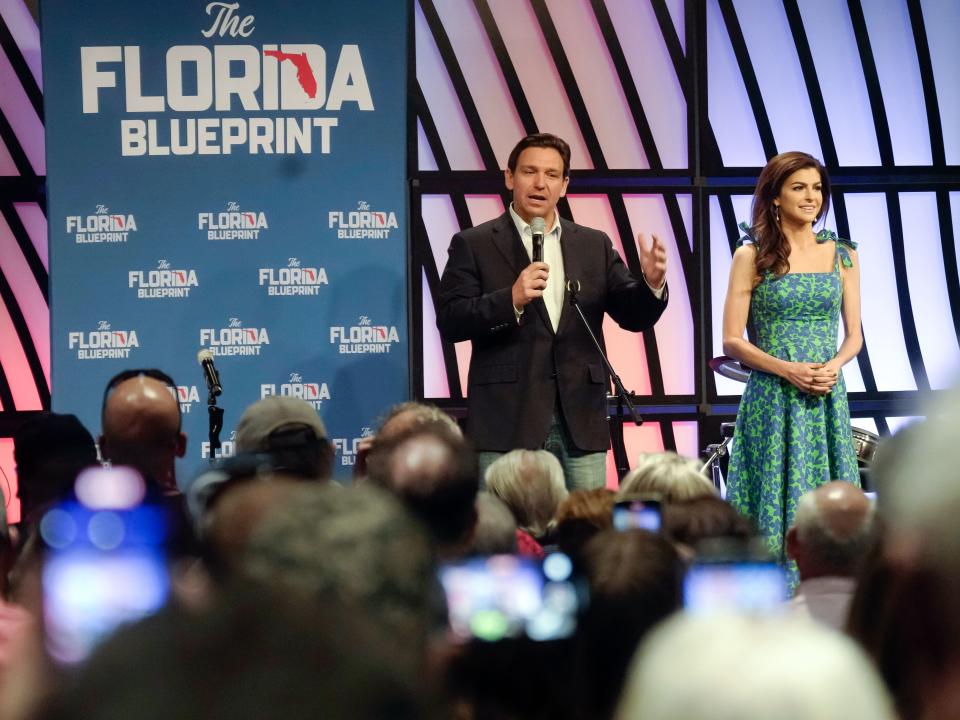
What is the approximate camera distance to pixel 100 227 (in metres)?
5.91

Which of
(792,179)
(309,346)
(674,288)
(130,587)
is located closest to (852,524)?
(130,587)

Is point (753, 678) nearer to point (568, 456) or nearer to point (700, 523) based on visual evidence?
point (700, 523)

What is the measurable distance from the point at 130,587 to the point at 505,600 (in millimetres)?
506

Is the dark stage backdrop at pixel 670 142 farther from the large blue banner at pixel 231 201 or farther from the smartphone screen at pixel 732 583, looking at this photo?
the smartphone screen at pixel 732 583

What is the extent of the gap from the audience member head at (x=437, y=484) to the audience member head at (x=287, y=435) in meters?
0.63

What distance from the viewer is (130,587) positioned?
103 centimetres

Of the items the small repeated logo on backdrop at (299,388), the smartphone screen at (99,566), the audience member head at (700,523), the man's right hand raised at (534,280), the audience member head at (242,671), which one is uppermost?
the man's right hand raised at (534,280)

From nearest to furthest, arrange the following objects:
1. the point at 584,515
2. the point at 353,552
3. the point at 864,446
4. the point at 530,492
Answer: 1. the point at 353,552
2. the point at 584,515
3. the point at 530,492
4. the point at 864,446

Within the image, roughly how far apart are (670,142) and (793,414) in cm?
222

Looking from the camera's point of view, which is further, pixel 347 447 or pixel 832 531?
pixel 347 447

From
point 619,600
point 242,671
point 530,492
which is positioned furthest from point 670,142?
point 242,671

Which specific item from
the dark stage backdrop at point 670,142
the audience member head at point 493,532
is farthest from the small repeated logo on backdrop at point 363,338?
the audience member head at point 493,532

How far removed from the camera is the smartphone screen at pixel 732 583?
1.11m

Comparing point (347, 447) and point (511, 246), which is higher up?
point (511, 246)
